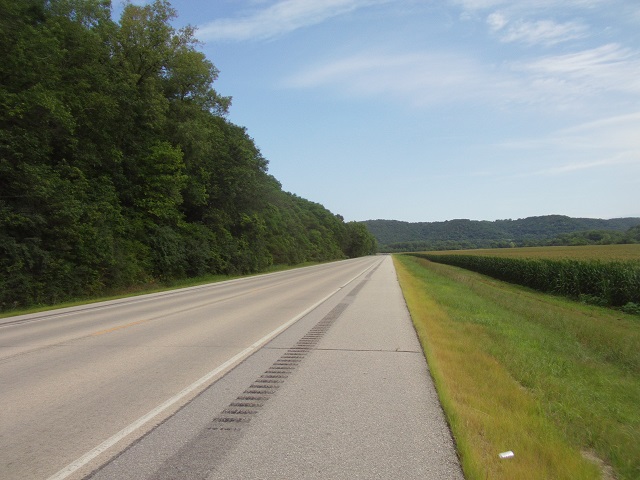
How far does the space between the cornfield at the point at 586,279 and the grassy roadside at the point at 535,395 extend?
355 inches

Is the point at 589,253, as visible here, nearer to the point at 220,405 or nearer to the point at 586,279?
the point at 586,279

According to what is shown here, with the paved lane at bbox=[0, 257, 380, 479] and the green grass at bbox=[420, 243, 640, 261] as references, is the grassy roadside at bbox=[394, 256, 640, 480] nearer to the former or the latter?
the paved lane at bbox=[0, 257, 380, 479]

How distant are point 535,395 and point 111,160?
2619cm

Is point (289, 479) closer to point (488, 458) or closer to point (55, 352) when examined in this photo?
point (488, 458)

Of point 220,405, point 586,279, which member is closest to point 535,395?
point 220,405

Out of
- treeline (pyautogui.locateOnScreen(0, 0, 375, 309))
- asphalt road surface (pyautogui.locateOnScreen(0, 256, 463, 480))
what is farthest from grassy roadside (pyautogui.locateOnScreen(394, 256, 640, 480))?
treeline (pyautogui.locateOnScreen(0, 0, 375, 309))

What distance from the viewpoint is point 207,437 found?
13.6ft

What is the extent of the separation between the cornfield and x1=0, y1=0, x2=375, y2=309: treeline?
2350 cm

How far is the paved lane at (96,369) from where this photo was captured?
410 centimetres

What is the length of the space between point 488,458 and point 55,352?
7.39 metres

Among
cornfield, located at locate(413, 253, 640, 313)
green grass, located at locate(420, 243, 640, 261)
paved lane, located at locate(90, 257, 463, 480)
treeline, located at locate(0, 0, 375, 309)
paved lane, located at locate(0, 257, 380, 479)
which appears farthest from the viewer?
green grass, located at locate(420, 243, 640, 261)

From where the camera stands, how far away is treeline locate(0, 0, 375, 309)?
60.0 feet

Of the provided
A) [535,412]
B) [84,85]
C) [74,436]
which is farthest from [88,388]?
[84,85]

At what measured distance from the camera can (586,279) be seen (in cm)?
2469
